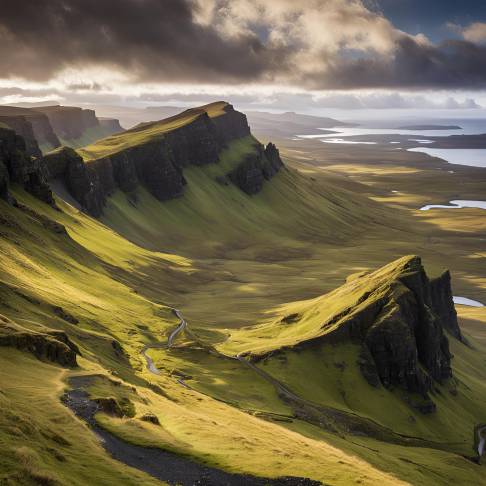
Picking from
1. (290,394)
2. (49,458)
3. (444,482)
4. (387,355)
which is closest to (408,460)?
(444,482)

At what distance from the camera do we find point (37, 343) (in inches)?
3319

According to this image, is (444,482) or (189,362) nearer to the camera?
(444,482)

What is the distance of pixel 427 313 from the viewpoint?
166 meters

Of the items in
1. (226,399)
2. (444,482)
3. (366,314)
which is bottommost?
(444,482)

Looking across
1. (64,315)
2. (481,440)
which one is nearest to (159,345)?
(64,315)

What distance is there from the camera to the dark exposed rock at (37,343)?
81.4 m

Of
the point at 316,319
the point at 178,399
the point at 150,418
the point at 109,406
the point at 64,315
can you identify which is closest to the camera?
the point at 109,406

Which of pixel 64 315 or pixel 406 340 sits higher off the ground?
pixel 64 315

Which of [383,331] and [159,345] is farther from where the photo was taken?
[383,331]

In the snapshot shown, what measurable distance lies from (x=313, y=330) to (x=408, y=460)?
2140 inches

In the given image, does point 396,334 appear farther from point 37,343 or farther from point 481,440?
point 37,343

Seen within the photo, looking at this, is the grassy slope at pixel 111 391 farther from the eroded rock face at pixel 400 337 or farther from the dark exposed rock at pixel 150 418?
the eroded rock face at pixel 400 337

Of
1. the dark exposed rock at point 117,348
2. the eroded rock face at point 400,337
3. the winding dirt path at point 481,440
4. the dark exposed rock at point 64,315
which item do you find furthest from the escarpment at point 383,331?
A: the dark exposed rock at point 64,315

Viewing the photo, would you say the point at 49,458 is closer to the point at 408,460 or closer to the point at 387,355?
the point at 408,460
